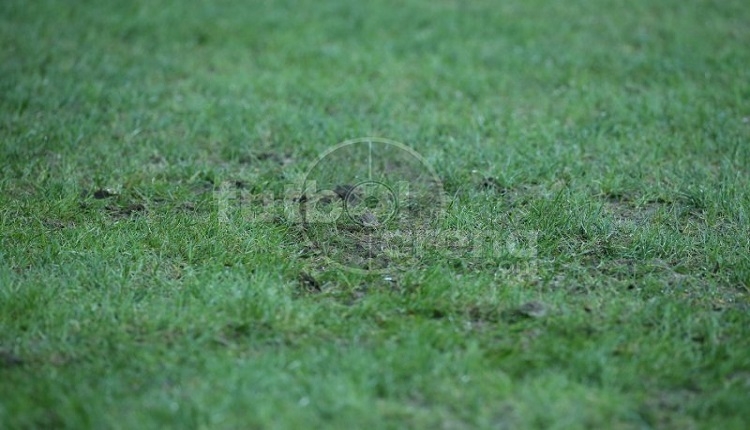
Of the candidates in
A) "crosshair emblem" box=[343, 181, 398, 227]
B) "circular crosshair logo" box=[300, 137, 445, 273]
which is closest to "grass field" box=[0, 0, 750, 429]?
"circular crosshair logo" box=[300, 137, 445, 273]

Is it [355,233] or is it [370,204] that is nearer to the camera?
[355,233]

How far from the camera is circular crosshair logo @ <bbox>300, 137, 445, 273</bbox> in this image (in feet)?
13.7

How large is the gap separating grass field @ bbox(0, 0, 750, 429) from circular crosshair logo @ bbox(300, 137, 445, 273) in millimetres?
79

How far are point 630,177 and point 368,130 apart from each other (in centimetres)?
168

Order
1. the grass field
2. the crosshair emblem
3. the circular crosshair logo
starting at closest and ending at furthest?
the grass field → the circular crosshair logo → the crosshair emblem

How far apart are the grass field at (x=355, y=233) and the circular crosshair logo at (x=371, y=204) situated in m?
0.08

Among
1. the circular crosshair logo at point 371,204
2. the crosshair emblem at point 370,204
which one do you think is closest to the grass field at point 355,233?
the circular crosshair logo at point 371,204

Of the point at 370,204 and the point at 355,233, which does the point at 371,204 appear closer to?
the point at 370,204

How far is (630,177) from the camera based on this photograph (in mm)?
5000

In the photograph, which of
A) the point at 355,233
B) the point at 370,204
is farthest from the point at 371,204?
the point at 355,233

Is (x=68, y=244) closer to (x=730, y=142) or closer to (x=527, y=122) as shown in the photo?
(x=527, y=122)

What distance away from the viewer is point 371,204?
15.3ft

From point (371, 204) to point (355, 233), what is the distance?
339mm

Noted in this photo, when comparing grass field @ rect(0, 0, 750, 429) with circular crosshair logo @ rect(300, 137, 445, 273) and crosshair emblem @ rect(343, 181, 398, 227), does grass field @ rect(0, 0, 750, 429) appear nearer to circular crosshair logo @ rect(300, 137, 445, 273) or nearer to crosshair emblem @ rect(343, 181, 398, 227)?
circular crosshair logo @ rect(300, 137, 445, 273)
